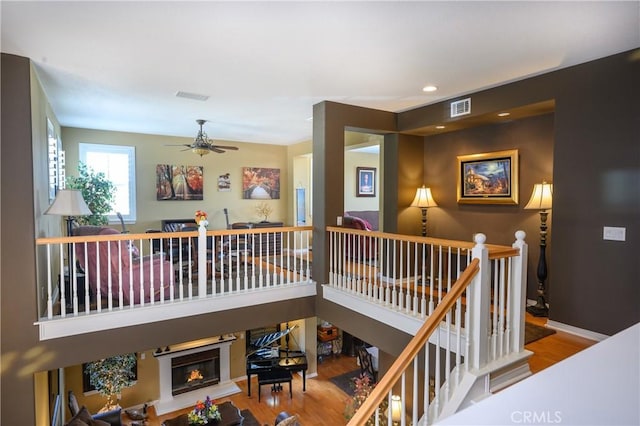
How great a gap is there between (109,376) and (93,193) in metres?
3.61

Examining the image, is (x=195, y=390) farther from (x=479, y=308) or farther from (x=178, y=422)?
(x=479, y=308)

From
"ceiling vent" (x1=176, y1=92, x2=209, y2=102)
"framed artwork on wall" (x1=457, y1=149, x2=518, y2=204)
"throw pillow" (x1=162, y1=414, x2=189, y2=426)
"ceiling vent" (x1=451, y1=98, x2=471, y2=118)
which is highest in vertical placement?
"ceiling vent" (x1=176, y1=92, x2=209, y2=102)

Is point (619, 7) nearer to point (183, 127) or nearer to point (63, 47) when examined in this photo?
point (63, 47)

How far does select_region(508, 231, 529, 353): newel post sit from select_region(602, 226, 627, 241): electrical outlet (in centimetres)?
130

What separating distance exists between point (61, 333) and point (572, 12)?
508 cm

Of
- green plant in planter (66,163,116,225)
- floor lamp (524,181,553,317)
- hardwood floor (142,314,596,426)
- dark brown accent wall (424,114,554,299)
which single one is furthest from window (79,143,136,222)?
floor lamp (524,181,553,317)

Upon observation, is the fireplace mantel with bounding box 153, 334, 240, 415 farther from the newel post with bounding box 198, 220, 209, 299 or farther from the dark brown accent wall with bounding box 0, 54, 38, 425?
the dark brown accent wall with bounding box 0, 54, 38, 425

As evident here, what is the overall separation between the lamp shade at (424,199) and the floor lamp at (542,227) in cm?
152

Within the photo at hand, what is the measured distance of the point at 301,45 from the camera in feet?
9.67

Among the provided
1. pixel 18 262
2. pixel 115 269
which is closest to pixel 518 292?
pixel 115 269

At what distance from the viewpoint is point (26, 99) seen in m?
3.18

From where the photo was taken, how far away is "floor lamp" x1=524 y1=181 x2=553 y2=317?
13.0ft

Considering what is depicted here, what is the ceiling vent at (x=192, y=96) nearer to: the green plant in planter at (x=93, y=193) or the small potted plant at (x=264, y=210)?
the green plant in planter at (x=93, y=193)

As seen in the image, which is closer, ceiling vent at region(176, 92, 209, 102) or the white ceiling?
the white ceiling
